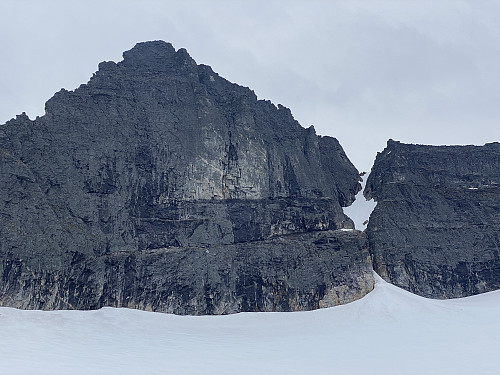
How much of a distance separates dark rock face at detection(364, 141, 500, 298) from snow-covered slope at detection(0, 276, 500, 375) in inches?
142

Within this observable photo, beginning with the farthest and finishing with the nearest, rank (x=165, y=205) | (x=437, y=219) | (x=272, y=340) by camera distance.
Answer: (x=437, y=219) < (x=165, y=205) < (x=272, y=340)

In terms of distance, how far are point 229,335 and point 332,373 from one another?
39.4 ft

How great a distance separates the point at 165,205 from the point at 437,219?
3417 centimetres

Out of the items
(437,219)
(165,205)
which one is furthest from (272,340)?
(437,219)

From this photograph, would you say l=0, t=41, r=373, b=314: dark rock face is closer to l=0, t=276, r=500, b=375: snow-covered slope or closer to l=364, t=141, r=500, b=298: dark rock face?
l=0, t=276, r=500, b=375: snow-covered slope

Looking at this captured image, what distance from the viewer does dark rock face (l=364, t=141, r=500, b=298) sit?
1721 inches

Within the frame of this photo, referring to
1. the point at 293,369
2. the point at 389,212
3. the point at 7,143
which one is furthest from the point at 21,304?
the point at 389,212

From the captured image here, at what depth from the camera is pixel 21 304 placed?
103 ft

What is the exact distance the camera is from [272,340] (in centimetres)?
2917

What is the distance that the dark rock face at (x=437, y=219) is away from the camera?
43.7m

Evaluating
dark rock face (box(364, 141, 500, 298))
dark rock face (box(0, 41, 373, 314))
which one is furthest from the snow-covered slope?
dark rock face (box(364, 141, 500, 298))

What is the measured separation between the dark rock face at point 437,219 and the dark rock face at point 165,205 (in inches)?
189

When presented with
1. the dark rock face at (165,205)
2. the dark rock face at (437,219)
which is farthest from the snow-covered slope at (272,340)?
the dark rock face at (437,219)

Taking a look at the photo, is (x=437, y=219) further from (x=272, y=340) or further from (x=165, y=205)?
(x=165, y=205)
